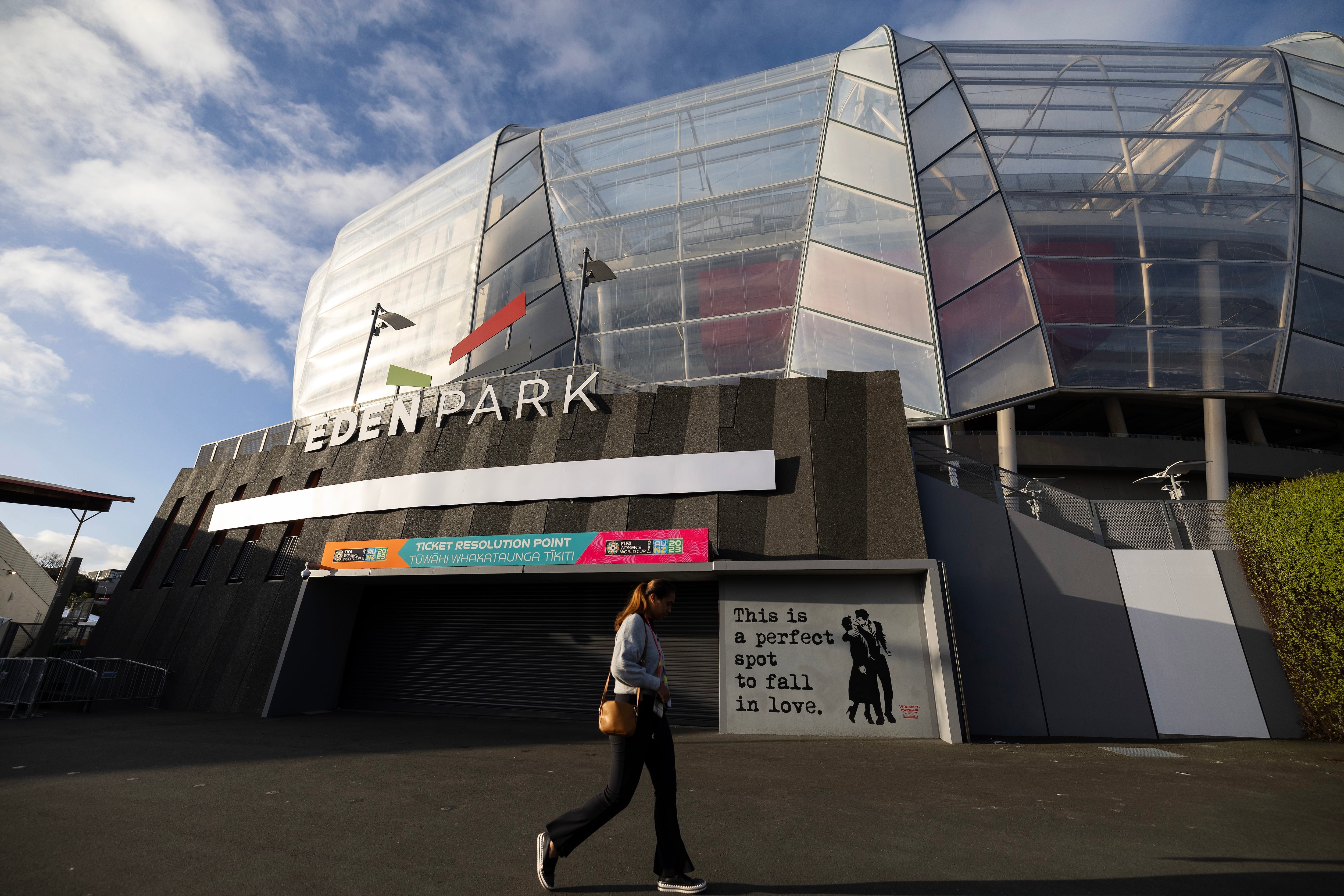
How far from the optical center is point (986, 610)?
12.4 metres

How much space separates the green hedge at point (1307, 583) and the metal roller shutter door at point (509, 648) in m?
10.1

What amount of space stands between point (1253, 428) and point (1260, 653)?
14.3 m

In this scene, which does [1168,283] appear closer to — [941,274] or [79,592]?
[941,274]

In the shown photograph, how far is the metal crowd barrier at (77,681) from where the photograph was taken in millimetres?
13375

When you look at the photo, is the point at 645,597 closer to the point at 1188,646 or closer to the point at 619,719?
the point at 619,719

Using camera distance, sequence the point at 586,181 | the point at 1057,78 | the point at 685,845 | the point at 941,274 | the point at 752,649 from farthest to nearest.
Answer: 1. the point at 586,181
2. the point at 1057,78
3. the point at 941,274
4. the point at 752,649
5. the point at 685,845

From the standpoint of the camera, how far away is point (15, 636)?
20.8 m

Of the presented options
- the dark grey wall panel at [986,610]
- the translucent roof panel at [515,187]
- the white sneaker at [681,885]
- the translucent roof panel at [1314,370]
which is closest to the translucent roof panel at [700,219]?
the translucent roof panel at [515,187]

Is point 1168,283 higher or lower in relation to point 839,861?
higher

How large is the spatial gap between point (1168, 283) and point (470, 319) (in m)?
24.6

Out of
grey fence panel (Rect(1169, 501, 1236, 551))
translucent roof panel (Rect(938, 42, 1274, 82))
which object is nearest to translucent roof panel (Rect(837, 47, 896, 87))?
translucent roof panel (Rect(938, 42, 1274, 82))

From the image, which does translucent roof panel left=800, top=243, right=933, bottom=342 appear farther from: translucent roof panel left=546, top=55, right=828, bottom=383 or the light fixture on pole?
the light fixture on pole

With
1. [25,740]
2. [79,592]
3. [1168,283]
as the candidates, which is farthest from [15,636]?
[79,592]

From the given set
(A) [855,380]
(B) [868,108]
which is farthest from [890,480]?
(B) [868,108]
